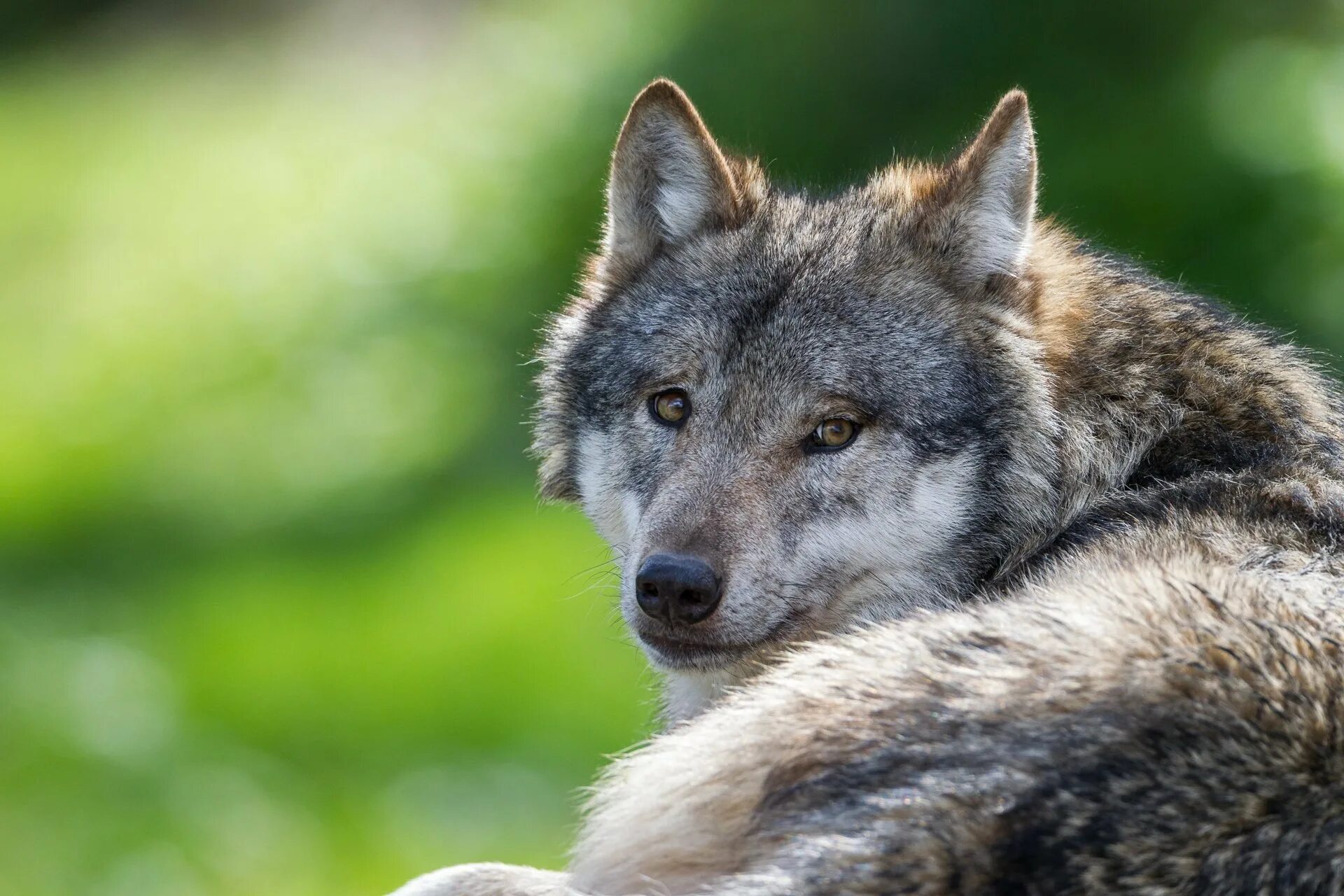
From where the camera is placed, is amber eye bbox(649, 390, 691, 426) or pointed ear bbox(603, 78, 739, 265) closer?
amber eye bbox(649, 390, 691, 426)

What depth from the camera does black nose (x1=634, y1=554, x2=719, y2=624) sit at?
4.54m

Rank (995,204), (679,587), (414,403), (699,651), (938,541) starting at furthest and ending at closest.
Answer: (414,403) → (995,204) → (938,541) → (699,651) → (679,587)

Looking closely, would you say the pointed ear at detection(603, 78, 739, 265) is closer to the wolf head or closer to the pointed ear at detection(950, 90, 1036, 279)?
the wolf head

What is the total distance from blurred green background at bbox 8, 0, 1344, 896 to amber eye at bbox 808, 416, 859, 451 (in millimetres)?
1234

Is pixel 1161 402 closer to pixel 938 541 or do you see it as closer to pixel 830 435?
pixel 938 541

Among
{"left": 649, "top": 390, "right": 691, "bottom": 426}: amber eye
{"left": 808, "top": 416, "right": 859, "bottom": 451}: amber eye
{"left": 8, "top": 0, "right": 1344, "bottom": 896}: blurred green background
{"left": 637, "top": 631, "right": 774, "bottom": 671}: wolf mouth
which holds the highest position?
{"left": 8, "top": 0, "right": 1344, "bottom": 896}: blurred green background

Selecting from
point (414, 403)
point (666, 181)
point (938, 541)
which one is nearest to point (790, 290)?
point (666, 181)

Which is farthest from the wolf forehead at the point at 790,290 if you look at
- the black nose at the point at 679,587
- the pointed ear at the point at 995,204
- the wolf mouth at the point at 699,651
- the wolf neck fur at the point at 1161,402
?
the wolf mouth at the point at 699,651

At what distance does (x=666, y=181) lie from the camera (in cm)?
562

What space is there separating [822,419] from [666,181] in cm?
121

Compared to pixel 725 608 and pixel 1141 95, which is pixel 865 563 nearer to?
pixel 725 608

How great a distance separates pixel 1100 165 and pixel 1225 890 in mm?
8315

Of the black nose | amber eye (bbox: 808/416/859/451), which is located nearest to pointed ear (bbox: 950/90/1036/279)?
amber eye (bbox: 808/416/859/451)

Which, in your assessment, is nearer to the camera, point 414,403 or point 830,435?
point 830,435
